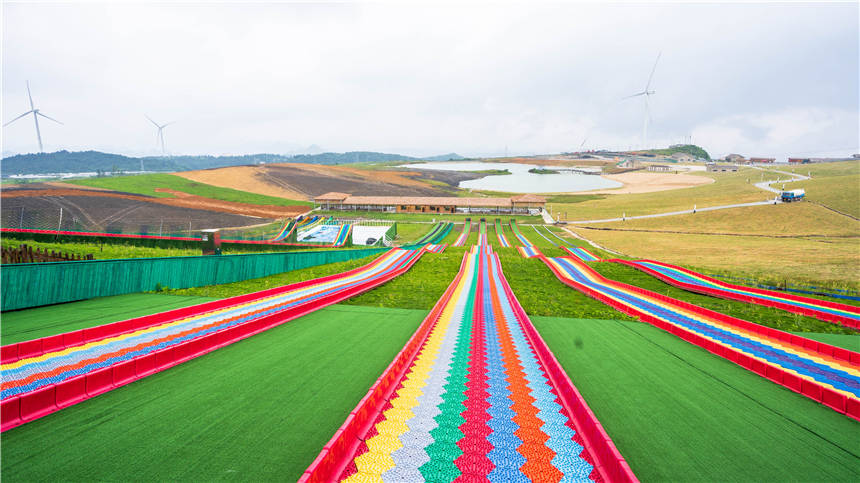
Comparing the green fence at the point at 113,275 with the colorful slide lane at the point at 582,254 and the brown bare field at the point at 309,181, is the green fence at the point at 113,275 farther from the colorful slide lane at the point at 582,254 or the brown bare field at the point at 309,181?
the brown bare field at the point at 309,181

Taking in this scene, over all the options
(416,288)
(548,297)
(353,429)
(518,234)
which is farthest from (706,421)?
(518,234)

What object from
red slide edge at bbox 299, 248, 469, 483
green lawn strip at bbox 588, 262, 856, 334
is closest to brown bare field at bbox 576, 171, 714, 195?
green lawn strip at bbox 588, 262, 856, 334

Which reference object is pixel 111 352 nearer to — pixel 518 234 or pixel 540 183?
pixel 518 234

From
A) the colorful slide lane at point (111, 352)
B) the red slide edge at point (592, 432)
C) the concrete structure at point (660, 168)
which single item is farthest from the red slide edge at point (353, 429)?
the concrete structure at point (660, 168)

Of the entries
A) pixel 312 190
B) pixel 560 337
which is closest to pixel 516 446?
pixel 560 337

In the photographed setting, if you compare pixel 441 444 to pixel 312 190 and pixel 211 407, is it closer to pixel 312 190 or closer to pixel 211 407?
pixel 211 407

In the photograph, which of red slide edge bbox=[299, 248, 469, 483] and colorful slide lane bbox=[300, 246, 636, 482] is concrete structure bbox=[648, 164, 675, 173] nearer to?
colorful slide lane bbox=[300, 246, 636, 482]

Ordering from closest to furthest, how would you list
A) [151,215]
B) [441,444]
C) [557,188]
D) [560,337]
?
[441,444], [560,337], [151,215], [557,188]
